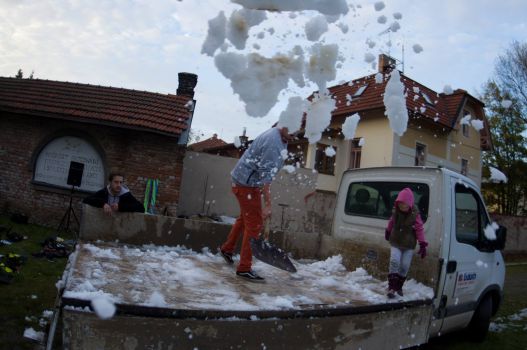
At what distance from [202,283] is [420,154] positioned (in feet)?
59.2

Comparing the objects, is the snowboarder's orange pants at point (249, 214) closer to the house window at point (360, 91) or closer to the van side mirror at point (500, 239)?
the van side mirror at point (500, 239)

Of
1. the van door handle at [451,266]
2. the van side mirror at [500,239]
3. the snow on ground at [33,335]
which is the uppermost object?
the van side mirror at [500,239]

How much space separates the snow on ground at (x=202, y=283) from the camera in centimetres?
248

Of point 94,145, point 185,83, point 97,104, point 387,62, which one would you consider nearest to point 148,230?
point 387,62

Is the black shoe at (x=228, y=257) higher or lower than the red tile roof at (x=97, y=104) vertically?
lower

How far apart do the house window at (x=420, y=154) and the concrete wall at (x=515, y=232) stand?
14.7 feet

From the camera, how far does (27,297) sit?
5.18 meters

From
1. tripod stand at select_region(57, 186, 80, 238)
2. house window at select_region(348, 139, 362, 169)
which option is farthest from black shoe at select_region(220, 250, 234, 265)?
house window at select_region(348, 139, 362, 169)

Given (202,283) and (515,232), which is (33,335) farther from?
(515,232)

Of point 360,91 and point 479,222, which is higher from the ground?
point 360,91

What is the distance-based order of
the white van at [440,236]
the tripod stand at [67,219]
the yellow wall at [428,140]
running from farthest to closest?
the yellow wall at [428,140] < the tripod stand at [67,219] < the white van at [440,236]

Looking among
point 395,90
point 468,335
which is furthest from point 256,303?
point 395,90

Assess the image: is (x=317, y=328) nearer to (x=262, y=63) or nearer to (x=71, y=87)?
(x=262, y=63)

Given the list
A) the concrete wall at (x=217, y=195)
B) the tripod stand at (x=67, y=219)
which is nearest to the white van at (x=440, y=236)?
the tripod stand at (x=67, y=219)
